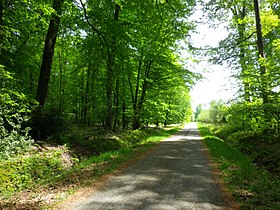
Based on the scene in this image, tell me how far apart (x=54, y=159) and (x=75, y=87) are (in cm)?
2103

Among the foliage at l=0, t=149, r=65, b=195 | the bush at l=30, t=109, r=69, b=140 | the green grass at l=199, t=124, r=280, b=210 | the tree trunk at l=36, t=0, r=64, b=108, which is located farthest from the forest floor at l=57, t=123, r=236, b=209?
the tree trunk at l=36, t=0, r=64, b=108

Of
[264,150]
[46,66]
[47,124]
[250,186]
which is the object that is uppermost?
[46,66]

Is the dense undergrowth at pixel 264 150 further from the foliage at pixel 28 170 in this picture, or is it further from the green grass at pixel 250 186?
the foliage at pixel 28 170

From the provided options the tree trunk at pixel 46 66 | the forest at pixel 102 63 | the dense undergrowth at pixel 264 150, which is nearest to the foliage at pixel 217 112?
the forest at pixel 102 63

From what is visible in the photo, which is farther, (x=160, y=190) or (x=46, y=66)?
(x=46, y=66)

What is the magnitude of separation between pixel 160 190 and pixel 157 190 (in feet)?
0.25

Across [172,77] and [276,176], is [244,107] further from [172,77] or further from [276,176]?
[172,77]

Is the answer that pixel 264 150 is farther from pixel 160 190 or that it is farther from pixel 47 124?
pixel 47 124

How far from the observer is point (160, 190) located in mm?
5781

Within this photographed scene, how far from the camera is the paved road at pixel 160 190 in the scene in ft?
16.1

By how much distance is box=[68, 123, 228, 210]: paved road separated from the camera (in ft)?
16.1

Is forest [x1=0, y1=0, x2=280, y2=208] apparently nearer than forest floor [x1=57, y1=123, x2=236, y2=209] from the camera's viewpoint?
No

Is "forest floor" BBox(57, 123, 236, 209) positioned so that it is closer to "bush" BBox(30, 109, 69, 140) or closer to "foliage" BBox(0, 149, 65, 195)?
"foliage" BBox(0, 149, 65, 195)

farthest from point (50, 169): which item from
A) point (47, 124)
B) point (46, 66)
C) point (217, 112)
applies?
point (217, 112)
